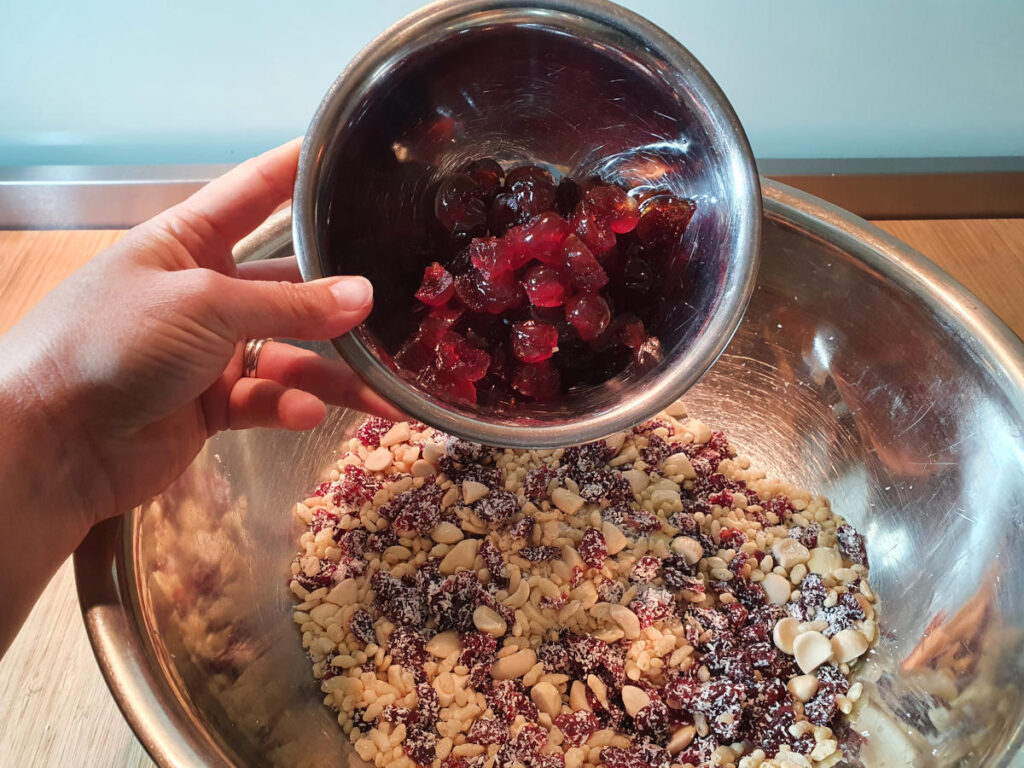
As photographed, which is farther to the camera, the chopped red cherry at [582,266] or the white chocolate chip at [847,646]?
the white chocolate chip at [847,646]

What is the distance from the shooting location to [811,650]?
104 cm

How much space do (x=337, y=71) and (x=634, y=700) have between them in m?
1.24

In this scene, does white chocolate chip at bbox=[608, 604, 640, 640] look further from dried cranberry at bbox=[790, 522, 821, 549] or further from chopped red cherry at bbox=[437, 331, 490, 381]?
chopped red cherry at bbox=[437, 331, 490, 381]

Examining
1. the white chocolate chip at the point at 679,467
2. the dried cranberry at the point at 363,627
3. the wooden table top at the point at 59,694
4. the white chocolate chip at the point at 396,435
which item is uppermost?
the white chocolate chip at the point at 679,467

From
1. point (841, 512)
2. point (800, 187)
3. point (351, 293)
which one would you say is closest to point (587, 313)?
point (351, 293)

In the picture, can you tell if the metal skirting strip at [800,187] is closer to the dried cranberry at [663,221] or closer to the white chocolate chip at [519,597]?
the dried cranberry at [663,221]

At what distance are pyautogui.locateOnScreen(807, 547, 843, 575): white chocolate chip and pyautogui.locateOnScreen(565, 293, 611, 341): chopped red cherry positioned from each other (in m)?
0.50

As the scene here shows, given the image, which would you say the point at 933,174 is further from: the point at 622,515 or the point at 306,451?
the point at 306,451

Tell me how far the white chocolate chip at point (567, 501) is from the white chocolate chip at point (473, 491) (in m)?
0.10

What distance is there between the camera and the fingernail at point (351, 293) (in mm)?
806

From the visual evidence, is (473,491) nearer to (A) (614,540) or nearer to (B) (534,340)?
(A) (614,540)

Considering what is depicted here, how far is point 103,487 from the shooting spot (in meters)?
0.86

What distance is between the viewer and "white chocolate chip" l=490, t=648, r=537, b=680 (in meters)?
1.02

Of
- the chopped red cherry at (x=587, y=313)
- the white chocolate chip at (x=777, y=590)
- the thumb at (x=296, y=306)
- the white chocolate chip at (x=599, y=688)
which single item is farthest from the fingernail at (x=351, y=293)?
the white chocolate chip at (x=777, y=590)
